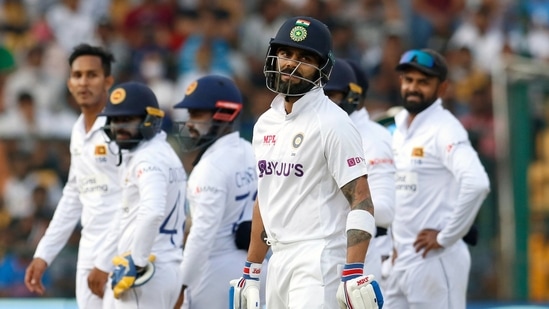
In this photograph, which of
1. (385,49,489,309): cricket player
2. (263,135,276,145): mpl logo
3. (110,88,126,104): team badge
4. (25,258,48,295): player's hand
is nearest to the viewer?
(263,135,276,145): mpl logo

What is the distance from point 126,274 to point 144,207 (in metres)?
0.47

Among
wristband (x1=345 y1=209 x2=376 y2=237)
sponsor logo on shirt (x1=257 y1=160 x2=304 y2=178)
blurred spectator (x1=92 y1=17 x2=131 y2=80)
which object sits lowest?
wristband (x1=345 y1=209 x2=376 y2=237)

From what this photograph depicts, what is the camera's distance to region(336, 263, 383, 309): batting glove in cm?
661

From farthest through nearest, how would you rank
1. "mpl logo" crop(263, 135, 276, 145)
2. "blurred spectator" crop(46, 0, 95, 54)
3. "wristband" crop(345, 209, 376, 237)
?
"blurred spectator" crop(46, 0, 95, 54) < "mpl logo" crop(263, 135, 276, 145) < "wristband" crop(345, 209, 376, 237)

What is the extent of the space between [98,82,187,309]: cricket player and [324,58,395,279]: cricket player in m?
1.36

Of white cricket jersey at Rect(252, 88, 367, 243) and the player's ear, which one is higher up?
the player's ear

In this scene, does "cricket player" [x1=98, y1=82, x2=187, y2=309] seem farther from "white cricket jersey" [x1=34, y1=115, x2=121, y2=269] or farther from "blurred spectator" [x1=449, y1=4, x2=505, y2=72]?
"blurred spectator" [x1=449, y1=4, x2=505, y2=72]

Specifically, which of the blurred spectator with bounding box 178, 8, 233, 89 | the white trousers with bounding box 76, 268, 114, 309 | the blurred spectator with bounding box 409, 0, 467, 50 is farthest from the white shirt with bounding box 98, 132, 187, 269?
the blurred spectator with bounding box 409, 0, 467, 50

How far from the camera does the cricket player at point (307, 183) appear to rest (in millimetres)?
6977

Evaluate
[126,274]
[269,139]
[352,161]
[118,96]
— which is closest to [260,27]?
[118,96]

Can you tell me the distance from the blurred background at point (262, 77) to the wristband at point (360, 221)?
236 inches

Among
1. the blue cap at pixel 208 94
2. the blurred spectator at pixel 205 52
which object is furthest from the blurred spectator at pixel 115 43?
the blue cap at pixel 208 94

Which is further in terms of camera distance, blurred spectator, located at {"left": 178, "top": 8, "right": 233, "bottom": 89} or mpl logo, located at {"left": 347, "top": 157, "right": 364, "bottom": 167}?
blurred spectator, located at {"left": 178, "top": 8, "right": 233, "bottom": 89}

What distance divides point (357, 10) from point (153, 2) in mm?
3073
